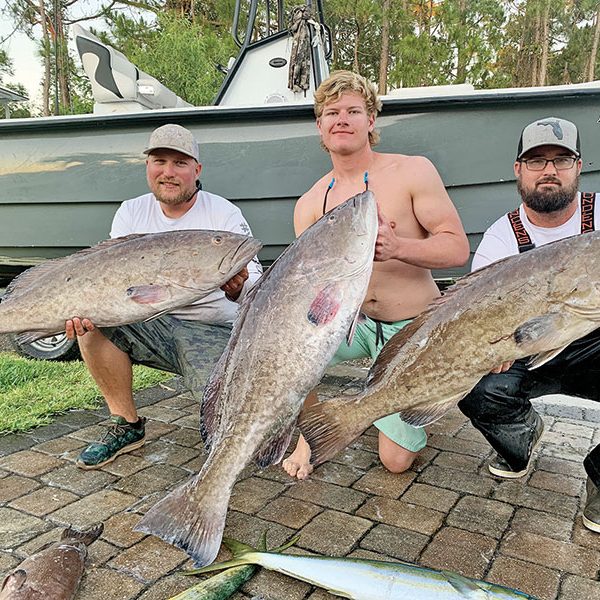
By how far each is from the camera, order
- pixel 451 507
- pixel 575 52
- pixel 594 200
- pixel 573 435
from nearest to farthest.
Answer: pixel 451 507 < pixel 594 200 < pixel 573 435 < pixel 575 52

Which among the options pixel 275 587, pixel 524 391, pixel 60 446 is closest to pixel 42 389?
pixel 60 446

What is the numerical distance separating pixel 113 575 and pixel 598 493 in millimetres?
2014

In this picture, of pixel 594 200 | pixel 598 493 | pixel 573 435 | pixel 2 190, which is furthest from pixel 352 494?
pixel 2 190

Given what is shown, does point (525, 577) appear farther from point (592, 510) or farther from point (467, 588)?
point (592, 510)

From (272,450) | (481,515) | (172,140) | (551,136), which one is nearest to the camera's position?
(272,450)

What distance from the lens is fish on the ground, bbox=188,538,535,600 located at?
1822mm

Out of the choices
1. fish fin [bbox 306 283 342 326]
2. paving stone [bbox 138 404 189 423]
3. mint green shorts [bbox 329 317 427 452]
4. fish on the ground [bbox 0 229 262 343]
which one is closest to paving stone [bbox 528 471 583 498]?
mint green shorts [bbox 329 317 427 452]

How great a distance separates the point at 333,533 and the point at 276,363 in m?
0.90

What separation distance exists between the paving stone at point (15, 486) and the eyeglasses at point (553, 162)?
2.92 metres

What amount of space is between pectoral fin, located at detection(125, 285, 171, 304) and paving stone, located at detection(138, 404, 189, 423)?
4.96 ft

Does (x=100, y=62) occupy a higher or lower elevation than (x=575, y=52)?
lower

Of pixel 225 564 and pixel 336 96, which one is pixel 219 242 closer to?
pixel 336 96

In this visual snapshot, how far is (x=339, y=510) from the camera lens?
260 cm

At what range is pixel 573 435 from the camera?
3.52 m
